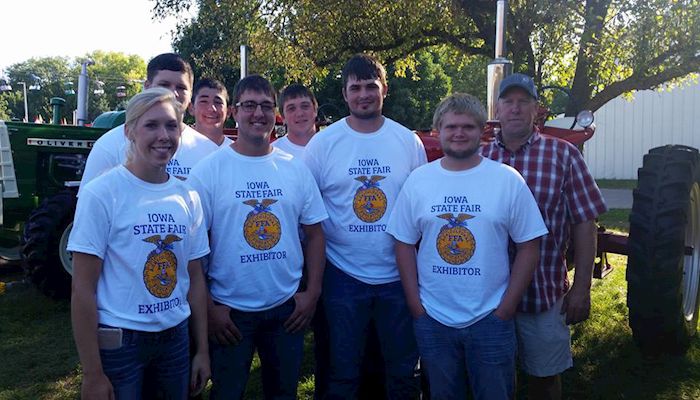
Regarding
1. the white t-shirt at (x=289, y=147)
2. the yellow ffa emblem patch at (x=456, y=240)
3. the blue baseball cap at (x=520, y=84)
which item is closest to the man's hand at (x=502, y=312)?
the yellow ffa emblem patch at (x=456, y=240)

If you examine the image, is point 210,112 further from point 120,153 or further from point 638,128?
point 638,128

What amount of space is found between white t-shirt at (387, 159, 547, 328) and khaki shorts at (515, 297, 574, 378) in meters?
0.47

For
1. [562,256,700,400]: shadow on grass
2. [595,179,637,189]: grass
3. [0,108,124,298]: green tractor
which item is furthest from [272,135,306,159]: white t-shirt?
[595,179,637,189]: grass

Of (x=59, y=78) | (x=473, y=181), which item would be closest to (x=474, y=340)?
(x=473, y=181)

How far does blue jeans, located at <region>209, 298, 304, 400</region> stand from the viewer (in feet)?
8.90

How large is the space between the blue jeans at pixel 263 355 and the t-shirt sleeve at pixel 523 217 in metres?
0.96

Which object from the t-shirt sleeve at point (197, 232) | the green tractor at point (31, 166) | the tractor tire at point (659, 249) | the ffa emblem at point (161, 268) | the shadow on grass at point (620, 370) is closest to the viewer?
the ffa emblem at point (161, 268)

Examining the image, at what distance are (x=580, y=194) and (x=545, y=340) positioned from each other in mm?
676

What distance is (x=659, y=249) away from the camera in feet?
12.1

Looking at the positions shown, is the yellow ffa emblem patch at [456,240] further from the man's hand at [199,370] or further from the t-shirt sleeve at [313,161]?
the man's hand at [199,370]

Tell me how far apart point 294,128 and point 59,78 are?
8061 cm

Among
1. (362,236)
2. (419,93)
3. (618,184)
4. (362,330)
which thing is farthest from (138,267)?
(419,93)

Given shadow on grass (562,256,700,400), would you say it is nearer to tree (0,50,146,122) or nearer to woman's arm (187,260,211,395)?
woman's arm (187,260,211,395)

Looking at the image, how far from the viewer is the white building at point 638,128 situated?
79.8 ft
